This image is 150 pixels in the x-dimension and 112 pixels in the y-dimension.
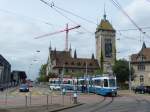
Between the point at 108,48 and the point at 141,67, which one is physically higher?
the point at 108,48

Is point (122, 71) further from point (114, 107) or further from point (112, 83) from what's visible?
point (114, 107)

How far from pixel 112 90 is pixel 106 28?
109 meters

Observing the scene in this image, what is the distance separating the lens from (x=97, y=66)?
18550cm

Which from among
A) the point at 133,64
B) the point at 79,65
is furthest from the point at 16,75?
the point at 79,65

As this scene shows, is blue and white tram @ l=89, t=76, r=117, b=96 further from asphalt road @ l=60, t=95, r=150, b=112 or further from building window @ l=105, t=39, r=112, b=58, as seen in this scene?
building window @ l=105, t=39, r=112, b=58

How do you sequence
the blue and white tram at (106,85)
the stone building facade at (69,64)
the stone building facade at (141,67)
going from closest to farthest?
the blue and white tram at (106,85) → the stone building facade at (141,67) → the stone building facade at (69,64)

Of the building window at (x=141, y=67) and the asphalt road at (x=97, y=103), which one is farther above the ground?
the building window at (x=141, y=67)

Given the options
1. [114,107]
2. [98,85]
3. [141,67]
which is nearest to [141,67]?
[141,67]

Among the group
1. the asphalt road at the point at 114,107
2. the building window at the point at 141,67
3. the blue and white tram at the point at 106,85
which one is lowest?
the asphalt road at the point at 114,107

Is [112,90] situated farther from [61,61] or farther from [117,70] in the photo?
[61,61]

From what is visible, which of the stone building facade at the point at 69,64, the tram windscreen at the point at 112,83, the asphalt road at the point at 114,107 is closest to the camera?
the asphalt road at the point at 114,107

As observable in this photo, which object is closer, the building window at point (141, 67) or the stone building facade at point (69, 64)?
the building window at point (141, 67)

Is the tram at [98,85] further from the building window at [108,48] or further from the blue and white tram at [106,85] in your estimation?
the building window at [108,48]

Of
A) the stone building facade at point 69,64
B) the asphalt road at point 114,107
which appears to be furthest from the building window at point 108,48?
the asphalt road at point 114,107
